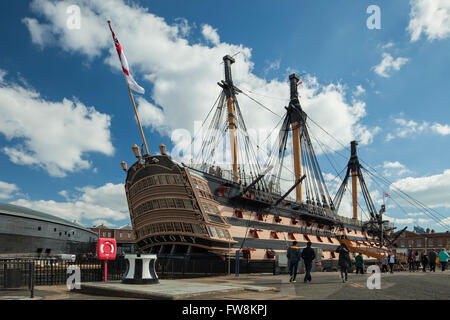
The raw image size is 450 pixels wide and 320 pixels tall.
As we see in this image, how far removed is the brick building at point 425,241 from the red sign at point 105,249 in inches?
3651

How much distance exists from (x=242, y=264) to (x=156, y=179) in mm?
9590

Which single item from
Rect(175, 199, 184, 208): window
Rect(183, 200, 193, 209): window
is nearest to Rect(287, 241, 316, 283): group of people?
Rect(183, 200, 193, 209): window

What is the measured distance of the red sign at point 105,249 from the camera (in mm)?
11891

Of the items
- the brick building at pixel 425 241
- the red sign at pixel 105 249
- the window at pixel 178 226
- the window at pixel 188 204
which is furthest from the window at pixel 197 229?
the brick building at pixel 425 241

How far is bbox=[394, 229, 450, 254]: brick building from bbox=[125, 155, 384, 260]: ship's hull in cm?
7261

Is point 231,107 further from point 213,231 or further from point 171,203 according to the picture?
point 213,231

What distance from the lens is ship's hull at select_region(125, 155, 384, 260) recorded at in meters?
26.2

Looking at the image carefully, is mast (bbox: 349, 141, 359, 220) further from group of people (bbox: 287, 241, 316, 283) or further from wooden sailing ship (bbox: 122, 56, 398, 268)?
group of people (bbox: 287, 241, 316, 283)

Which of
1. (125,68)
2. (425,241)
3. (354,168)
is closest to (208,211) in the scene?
(125,68)

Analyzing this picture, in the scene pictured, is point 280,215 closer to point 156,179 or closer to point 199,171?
point 199,171

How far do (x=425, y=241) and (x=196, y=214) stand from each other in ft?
298

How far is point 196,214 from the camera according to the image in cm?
2588

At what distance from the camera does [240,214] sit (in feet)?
99.6
